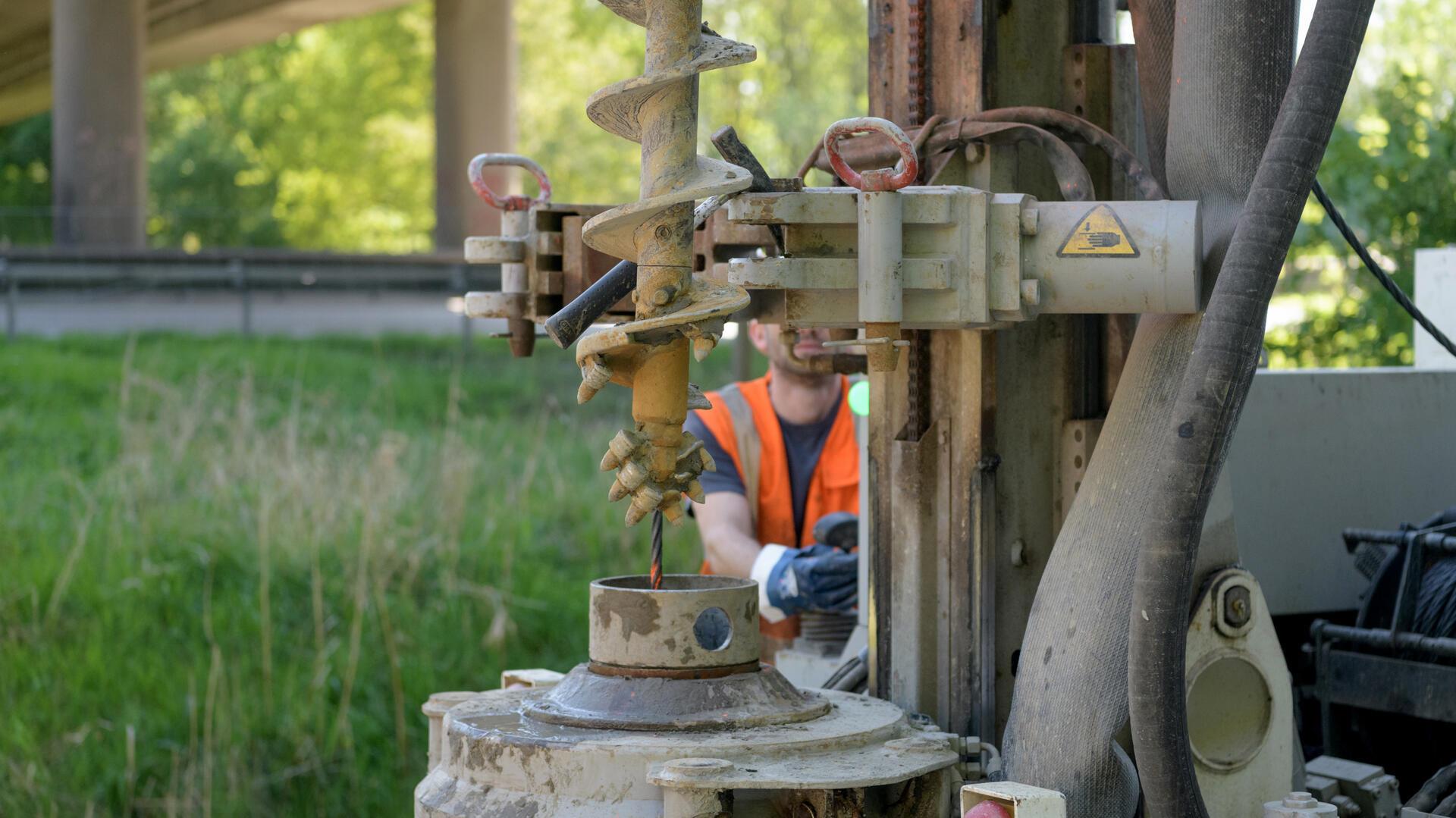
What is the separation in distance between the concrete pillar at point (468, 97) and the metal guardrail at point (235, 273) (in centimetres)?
250

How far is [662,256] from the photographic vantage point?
1882 mm

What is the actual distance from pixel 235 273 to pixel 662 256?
14405 mm

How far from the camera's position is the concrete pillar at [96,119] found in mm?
17188

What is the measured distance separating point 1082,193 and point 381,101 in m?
26.6

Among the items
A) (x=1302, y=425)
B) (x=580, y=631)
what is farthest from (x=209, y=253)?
(x=1302, y=425)

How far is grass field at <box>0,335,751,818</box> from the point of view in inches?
226

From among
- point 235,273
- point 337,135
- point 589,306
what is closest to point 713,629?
point 589,306

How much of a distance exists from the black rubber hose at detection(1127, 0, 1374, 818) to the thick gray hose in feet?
0.43

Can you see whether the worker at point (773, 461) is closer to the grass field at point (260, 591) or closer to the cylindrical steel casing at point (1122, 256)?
the grass field at point (260, 591)

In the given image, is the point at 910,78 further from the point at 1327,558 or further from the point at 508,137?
the point at 508,137

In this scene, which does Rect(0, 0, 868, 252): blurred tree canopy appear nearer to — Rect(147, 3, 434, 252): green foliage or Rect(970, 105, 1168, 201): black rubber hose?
Rect(147, 3, 434, 252): green foliage

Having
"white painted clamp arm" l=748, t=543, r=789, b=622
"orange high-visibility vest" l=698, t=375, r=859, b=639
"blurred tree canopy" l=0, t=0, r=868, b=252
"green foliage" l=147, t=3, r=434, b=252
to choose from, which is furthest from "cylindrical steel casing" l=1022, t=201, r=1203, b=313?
"green foliage" l=147, t=3, r=434, b=252

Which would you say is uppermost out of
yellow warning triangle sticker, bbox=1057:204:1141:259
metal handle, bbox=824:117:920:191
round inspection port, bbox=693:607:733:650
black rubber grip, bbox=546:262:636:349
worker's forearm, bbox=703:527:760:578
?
metal handle, bbox=824:117:920:191

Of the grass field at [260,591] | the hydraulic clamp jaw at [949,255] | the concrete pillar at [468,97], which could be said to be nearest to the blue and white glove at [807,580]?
the hydraulic clamp jaw at [949,255]
